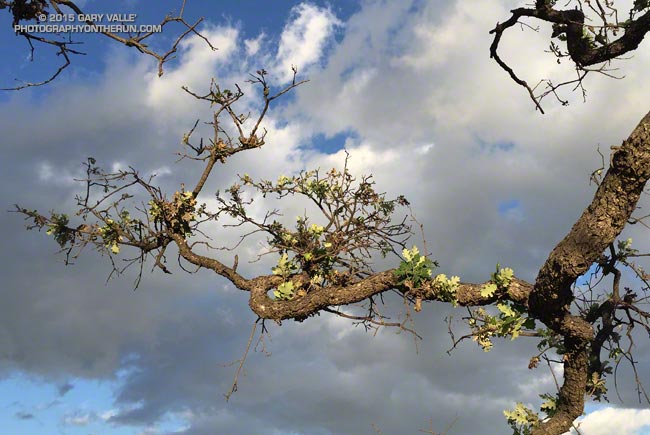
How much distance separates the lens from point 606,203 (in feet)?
16.5

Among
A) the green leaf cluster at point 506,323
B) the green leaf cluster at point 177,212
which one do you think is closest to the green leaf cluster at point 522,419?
the green leaf cluster at point 506,323

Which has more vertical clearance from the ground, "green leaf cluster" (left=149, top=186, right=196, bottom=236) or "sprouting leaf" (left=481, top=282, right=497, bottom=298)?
"green leaf cluster" (left=149, top=186, right=196, bottom=236)

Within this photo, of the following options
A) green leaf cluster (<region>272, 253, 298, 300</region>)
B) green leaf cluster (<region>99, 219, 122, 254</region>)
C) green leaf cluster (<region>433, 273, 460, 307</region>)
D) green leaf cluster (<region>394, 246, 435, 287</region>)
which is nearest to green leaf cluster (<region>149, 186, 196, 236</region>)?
green leaf cluster (<region>99, 219, 122, 254</region>)

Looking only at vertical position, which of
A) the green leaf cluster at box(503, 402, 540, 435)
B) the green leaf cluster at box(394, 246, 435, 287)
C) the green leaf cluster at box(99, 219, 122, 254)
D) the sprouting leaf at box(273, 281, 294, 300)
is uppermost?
the green leaf cluster at box(99, 219, 122, 254)

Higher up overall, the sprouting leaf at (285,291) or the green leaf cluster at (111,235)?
the green leaf cluster at (111,235)

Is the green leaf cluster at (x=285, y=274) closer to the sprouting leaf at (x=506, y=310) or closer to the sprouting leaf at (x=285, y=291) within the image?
the sprouting leaf at (x=285, y=291)

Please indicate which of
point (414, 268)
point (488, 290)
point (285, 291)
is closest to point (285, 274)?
point (285, 291)

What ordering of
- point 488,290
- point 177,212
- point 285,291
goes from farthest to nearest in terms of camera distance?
point 177,212, point 285,291, point 488,290

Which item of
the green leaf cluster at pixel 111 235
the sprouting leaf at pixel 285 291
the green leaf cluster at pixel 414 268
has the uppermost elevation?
the green leaf cluster at pixel 111 235

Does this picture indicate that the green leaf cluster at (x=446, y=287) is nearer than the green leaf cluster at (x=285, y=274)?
Yes

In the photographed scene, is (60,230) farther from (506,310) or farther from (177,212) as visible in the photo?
(506,310)

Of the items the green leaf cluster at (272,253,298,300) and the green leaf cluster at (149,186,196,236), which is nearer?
the green leaf cluster at (272,253,298,300)

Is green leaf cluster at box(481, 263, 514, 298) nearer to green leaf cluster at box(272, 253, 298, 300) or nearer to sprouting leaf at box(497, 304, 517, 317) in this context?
sprouting leaf at box(497, 304, 517, 317)

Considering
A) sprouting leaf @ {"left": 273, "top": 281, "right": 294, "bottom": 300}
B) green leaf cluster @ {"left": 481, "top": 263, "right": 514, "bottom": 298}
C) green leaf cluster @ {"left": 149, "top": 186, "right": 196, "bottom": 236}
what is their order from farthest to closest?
green leaf cluster @ {"left": 149, "top": 186, "right": 196, "bottom": 236}, sprouting leaf @ {"left": 273, "top": 281, "right": 294, "bottom": 300}, green leaf cluster @ {"left": 481, "top": 263, "right": 514, "bottom": 298}
